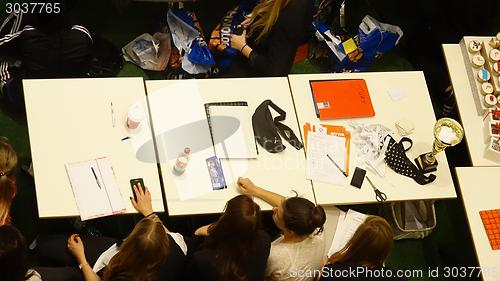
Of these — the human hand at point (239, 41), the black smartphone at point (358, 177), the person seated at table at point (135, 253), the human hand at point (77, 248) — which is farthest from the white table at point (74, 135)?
the black smartphone at point (358, 177)

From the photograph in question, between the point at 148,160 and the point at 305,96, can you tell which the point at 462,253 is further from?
the point at 148,160

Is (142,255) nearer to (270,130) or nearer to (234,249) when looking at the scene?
(234,249)

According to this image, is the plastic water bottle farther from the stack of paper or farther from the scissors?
the scissors

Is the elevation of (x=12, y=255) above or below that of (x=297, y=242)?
above

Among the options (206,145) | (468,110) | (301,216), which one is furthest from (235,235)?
(468,110)

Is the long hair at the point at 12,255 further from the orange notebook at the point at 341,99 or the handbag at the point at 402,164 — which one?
the handbag at the point at 402,164

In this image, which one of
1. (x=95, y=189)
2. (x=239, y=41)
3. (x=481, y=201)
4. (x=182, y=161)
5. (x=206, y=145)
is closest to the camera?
(x=95, y=189)

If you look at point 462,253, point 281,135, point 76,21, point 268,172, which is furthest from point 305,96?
point 76,21

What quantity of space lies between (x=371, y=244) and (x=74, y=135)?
1495 mm

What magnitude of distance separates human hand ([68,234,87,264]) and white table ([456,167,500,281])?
1.95 metres

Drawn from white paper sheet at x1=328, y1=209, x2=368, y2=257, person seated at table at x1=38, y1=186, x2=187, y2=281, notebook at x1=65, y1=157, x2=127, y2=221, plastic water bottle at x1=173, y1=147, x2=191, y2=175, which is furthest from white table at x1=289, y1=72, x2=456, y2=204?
notebook at x1=65, y1=157, x2=127, y2=221

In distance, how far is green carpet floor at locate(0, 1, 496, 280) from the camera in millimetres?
3172

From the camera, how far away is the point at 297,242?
2.59m

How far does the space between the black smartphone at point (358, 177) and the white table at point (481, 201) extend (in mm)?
545
